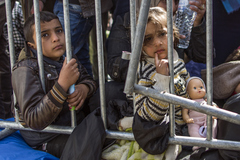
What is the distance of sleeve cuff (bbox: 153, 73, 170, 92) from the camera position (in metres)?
1.53

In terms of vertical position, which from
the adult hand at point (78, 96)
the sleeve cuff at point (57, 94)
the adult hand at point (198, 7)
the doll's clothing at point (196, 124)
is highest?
the adult hand at point (198, 7)

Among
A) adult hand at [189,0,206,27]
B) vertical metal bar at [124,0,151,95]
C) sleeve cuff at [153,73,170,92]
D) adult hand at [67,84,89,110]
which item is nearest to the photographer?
vertical metal bar at [124,0,151,95]

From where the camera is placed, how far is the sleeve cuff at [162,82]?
1.53 m

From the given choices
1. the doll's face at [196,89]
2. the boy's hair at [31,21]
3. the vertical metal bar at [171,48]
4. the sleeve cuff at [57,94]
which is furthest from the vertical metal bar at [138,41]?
the boy's hair at [31,21]

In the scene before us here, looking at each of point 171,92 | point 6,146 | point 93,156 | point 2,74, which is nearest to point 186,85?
point 171,92

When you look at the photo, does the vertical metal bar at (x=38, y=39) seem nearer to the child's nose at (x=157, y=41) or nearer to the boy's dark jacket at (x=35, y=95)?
the boy's dark jacket at (x=35, y=95)

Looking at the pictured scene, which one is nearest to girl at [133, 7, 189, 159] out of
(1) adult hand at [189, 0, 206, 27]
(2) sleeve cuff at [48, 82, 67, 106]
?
(1) adult hand at [189, 0, 206, 27]

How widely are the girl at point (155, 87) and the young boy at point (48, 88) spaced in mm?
457

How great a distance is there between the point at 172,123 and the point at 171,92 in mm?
183

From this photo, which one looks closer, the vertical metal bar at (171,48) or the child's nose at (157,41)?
the vertical metal bar at (171,48)

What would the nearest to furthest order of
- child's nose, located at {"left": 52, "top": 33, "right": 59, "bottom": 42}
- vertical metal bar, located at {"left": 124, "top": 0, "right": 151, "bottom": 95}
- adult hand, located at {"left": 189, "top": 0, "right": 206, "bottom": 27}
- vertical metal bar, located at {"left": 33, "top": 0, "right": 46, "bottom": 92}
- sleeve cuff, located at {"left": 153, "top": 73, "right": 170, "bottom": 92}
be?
vertical metal bar, located at {"left": 124, "top": 0, "right": 151, "bottom": 95} < sleeve cuff, located at {"left": 153, "top": 73, "right": 170, "bottom": 92} < vertical metal bar, located at {"left": 33, "top": 0, "right": 46, "bottom": 92} < child's nose, located at {"left": 52, "top": 33, "right": 59, "bottom": 42} < adult hand, located at {"left": 189, "top": 0, "right": 206, "bottom": 27}

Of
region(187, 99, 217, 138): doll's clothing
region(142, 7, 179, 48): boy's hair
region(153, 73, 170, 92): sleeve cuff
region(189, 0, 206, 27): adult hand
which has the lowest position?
region(187, 99, 217, 138): doll's clothing

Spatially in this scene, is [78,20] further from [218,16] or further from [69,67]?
[218,16]

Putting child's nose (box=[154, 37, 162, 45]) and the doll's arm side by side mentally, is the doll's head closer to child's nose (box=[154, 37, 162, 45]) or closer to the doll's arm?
the doll's arm
